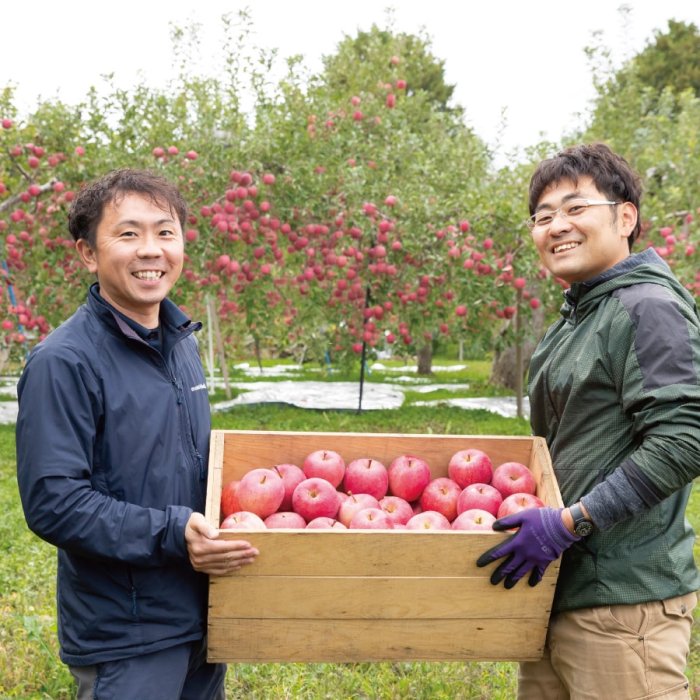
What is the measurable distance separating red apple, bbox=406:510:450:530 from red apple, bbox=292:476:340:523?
0.20 m

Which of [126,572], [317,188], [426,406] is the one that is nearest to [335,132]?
[317,188]

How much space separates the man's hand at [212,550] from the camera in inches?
61.2

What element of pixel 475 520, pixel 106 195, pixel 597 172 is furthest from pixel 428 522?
pixel 106 195

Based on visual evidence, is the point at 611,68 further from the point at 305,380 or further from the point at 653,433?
the point at 653,433

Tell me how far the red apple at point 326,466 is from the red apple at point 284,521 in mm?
191

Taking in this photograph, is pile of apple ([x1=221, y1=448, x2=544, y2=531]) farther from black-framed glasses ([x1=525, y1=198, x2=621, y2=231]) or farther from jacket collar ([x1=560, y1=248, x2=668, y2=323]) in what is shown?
black-framed glasses ([x1=525, y1=198, x2=621, y2=231])

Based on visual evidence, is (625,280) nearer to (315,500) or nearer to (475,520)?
(475,520)

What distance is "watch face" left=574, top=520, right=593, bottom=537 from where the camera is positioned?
162cm

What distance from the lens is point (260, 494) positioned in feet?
6.08

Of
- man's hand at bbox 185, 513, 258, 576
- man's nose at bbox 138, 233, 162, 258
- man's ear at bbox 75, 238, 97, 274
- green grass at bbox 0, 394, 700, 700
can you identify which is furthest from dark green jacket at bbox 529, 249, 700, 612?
green grass at bbox 0, 394, 700, 700

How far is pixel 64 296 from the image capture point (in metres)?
8.16

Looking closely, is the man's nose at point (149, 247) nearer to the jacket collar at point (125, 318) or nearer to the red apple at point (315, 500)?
the jacket collar at point (125, 318)

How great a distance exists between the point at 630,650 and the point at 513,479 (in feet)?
1.57

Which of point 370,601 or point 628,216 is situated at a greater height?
point 628,216
